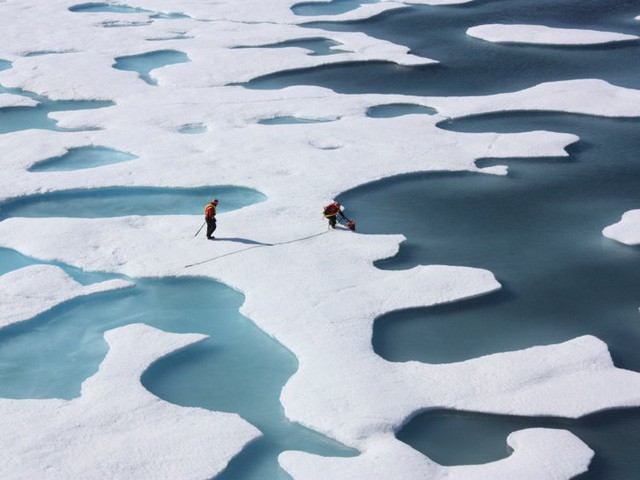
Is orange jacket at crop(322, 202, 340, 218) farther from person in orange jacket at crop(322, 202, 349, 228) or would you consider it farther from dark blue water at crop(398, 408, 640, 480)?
dark blue water at crop(398, 408, 640, 480)

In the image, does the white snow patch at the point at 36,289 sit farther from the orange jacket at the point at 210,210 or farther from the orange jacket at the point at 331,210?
the orange jacket at the point at 331,210

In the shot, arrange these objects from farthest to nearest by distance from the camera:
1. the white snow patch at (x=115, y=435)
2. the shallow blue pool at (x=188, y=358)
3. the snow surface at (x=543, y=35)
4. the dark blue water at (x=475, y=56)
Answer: the snow surface at (x=543, y=35) < the dark blue water at (x=475, y=56) < the shallow blue pool at (x=188, y=358) < the white snow patch at (x=115, y=435)

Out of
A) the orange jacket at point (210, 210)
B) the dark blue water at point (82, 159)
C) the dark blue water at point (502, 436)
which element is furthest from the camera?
the dark blue water at point (82, 159)

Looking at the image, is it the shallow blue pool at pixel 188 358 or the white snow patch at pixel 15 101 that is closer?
the shallow blue pool at pixel 188 358

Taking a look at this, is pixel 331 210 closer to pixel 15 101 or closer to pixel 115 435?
pixel 115 435

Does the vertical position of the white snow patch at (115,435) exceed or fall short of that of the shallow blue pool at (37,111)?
it falls short

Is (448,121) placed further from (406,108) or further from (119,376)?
(119,376)

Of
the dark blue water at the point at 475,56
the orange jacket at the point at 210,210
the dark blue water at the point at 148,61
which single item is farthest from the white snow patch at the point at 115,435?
the dark blue water at the point at 148,61
